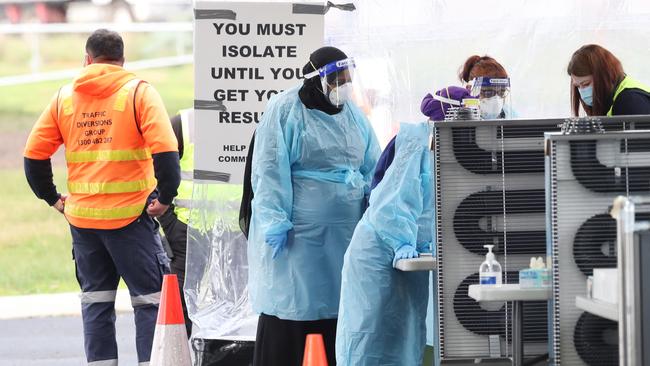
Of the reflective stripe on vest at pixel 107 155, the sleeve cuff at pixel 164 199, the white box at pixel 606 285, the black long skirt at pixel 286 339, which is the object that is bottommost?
the black long skirt at pixel 286 339

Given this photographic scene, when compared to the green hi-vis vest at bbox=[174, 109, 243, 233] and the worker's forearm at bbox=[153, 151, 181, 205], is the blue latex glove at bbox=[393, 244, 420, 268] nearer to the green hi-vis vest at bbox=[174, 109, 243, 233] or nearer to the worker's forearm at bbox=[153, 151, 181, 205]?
the worker's forearm at bbox=[153, 151, 181, 205]

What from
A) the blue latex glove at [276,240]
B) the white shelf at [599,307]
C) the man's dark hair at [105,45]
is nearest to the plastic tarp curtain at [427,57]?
the man's dark hair at [105,45]

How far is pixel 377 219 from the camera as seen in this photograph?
5926mm

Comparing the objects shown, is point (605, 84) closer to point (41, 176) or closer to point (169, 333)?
point (169, 333)

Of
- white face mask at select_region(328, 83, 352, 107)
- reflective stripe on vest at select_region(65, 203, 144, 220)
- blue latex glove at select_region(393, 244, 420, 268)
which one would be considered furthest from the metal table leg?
reflective stripe on vest at select_region(65, 203, 144, 220)

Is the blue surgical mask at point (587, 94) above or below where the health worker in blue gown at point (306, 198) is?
above

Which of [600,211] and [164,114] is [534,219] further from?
[164,114]

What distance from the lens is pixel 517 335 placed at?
510 centimetres

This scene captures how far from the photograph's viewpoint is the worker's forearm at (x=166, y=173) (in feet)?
24.4

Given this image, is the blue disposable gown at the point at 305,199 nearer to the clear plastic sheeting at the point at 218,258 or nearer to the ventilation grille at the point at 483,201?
the clear plastic sheeting at the point at 218,258

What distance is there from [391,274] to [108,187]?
7.00 feet

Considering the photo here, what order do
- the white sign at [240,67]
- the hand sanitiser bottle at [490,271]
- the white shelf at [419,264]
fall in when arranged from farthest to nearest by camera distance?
the white sign at [240,67]
the white shelf at [419,264]
the hand sanitiser bottle at [490,271]

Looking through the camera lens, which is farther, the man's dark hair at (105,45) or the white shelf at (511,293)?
the man's dark hair at (105,45)

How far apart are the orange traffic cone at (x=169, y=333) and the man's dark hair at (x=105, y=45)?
4.72ft
